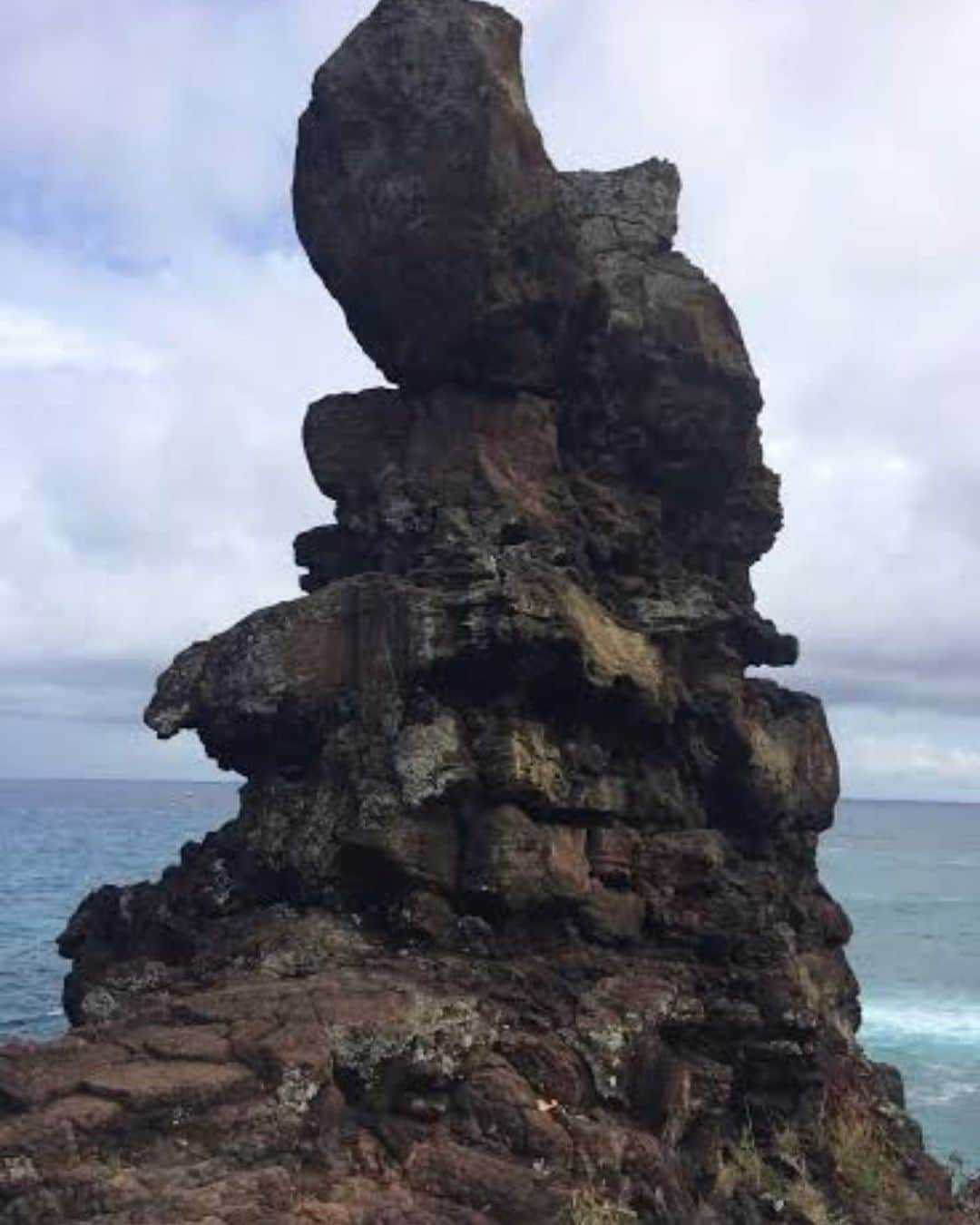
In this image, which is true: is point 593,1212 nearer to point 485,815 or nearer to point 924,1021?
point 485,815

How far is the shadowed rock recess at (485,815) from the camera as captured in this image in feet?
50.9

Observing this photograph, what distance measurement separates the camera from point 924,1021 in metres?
68.1

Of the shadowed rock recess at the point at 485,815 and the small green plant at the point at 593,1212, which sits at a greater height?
the shadowed rock recess at the point at 485,815

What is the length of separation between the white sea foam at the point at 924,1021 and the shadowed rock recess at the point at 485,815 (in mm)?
40242

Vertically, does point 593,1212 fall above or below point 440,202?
below

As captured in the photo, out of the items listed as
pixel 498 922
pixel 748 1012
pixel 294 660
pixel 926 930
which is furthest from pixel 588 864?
pixel 926 930

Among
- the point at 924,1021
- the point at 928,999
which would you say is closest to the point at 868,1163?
the point at 924,1021

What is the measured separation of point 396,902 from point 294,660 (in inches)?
164

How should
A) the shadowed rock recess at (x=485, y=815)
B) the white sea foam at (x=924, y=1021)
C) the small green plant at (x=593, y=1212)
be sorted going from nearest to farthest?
the small green plant at (x=593, y=1212), the shadowed rock recess at (x=485, y=815), the white sea foam at (x=924, y=1021)

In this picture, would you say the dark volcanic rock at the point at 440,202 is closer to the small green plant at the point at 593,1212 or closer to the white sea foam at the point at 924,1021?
the small green plant at the point at 593,1212

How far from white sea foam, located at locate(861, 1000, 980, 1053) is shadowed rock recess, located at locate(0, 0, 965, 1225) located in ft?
132

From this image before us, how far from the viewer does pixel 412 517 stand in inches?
921

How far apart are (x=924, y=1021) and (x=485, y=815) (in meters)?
54.2

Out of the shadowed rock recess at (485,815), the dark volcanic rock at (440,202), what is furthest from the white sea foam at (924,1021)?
the dark volcanic rock at (440,202)
